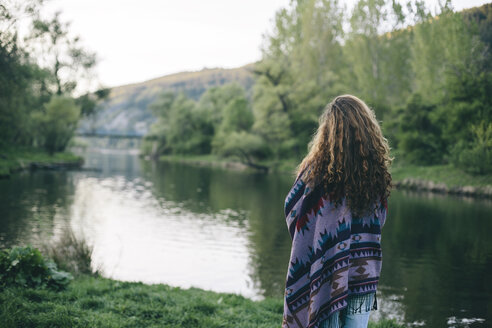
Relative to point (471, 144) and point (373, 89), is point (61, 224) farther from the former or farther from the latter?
point (373, 89)

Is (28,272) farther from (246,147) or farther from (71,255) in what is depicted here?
(246,147)

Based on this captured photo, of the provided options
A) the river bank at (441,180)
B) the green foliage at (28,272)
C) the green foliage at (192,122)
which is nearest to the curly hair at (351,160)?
the green foliage at (28,272)

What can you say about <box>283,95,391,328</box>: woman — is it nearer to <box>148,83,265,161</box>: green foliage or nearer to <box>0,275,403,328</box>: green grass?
<box>0,275,403,328</box>: green grass

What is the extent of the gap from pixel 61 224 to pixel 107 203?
20.6 feet

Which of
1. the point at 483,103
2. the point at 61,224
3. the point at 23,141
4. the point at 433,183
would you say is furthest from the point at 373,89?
the point at 61,224

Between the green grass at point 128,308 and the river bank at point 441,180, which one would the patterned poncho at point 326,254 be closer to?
the green grass at point 128,308

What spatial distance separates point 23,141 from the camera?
4459cm

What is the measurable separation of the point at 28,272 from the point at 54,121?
4214 cm

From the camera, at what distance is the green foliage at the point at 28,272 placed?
5812 millimetres

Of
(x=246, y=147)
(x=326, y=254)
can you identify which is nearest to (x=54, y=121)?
(x=246, y=147)

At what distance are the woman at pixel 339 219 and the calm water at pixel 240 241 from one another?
499cm

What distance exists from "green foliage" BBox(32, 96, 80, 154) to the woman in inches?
1766

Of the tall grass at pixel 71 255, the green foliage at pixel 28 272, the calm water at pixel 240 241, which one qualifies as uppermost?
the green foliage at pixel 28 272

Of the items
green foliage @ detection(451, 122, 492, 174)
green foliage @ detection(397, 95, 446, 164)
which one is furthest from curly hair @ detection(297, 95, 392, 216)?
green foliage @ detection(397, 95, 446, 164)
